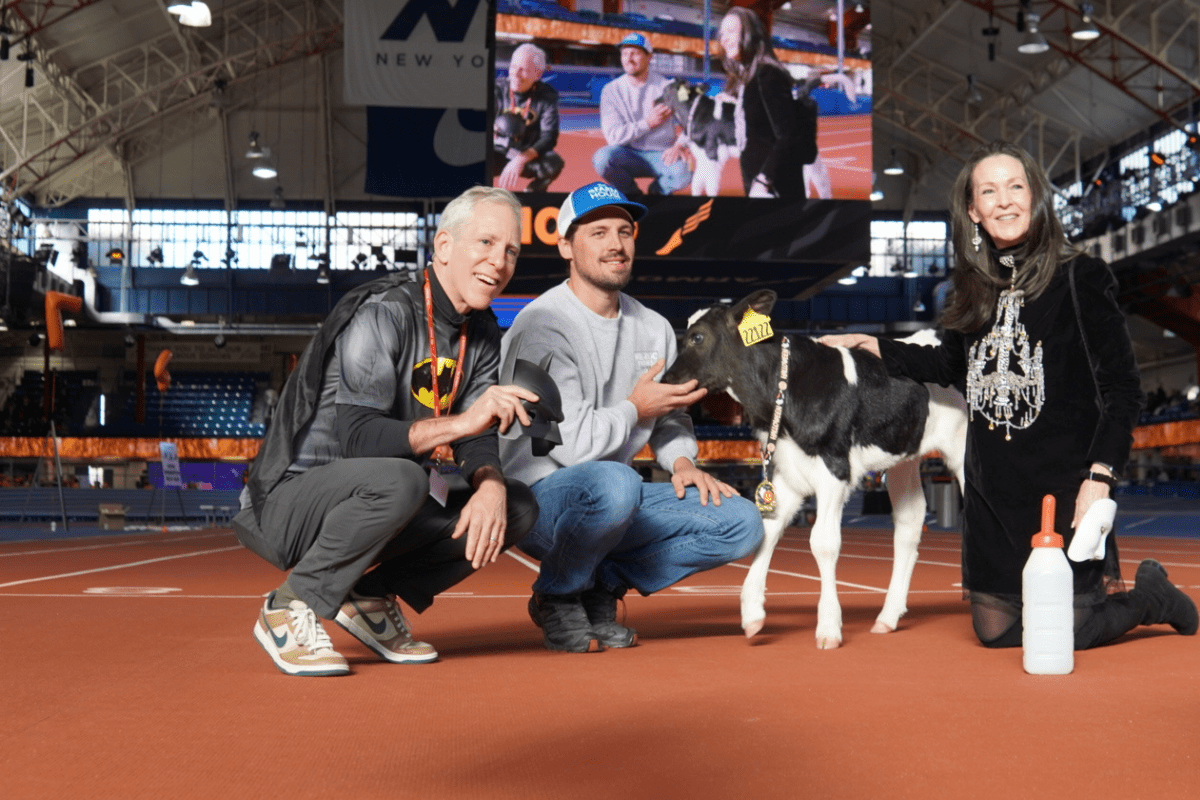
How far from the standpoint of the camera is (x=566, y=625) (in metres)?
3.49

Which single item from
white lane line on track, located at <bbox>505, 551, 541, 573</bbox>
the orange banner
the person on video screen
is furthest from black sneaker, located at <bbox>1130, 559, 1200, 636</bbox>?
the orange banner

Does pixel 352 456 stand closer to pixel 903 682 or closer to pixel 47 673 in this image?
pixel 47 673

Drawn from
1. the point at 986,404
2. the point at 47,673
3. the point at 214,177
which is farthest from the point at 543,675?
the point at 214,177

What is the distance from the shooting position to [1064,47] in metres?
24.8

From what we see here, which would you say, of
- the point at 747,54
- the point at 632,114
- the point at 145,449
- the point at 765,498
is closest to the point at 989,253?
the point at 765,498

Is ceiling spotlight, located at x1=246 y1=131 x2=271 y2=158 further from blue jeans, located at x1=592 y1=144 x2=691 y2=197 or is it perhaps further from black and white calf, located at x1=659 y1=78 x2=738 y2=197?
black and white calf, located at x1=659 y1=78 x2=738 y2=197

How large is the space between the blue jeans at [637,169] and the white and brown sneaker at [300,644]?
11.9 metres

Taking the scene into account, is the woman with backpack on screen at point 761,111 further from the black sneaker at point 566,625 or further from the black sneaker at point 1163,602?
the black sneaker at point 566,625

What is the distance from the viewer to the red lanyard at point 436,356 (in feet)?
10.2

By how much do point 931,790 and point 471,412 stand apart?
1.46 m

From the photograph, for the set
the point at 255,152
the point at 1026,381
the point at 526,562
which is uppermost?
the point at 255,152

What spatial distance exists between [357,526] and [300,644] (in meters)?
0.38

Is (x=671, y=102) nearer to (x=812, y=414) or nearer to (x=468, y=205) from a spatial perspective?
(x=812, y=414)

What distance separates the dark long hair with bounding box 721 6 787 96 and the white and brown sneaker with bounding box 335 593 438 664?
491 inches
